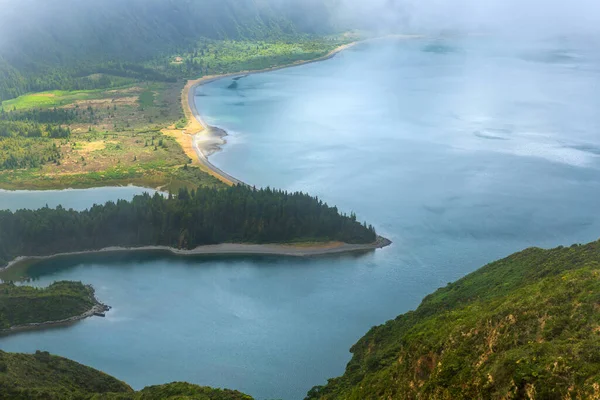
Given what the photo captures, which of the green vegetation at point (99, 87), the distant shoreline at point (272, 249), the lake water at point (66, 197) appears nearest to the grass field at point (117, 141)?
the green vegetation at point (99, 87)

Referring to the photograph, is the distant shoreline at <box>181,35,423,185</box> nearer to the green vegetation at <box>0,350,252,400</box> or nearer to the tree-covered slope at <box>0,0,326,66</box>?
the tree-covered slope at <box>0,0,326,66</box>

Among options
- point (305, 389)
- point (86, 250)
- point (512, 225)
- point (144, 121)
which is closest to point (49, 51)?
point (144, 121)

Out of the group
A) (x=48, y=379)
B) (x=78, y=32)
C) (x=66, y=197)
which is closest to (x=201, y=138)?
(x=66, y=197)

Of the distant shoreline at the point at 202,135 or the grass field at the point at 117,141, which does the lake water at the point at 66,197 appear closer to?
the grass field at the point at 117,141

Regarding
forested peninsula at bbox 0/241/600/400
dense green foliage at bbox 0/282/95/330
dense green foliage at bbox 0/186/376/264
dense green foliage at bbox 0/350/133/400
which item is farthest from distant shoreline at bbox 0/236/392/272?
dense green foliage at bbox 0/350/133/400

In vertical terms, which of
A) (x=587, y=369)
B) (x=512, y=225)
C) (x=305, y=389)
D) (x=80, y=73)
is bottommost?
(x=305, y=389)

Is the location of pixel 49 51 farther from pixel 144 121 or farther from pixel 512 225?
pixel 512 225

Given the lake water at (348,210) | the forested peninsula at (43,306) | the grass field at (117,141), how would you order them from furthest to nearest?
1. the grass field at (117,141)
2. the forested peninsula at (43,306)
3. the lake water at (348,210)
